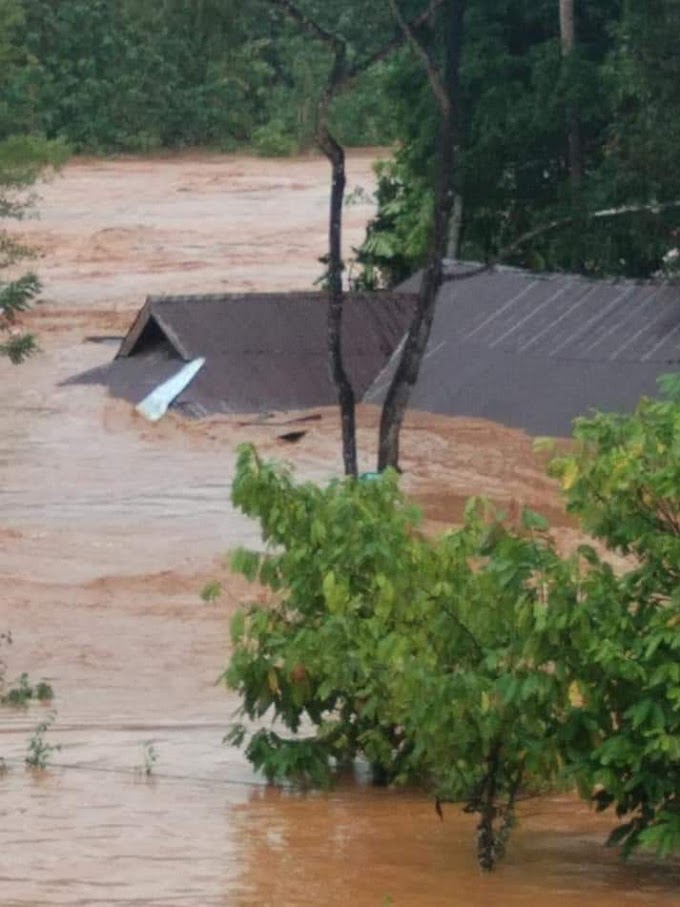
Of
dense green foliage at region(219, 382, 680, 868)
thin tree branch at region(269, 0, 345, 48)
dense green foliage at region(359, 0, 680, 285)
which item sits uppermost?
thin tree branch at region(269, 0, 345, 48)

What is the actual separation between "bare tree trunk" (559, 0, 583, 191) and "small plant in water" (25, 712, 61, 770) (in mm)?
16292

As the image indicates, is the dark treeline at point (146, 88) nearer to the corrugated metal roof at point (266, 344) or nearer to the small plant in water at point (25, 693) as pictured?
the corrugated metal roof at point (266, 344)

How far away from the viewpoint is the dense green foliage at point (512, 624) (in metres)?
7.97

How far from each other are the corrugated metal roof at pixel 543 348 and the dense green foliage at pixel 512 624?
13.8 m

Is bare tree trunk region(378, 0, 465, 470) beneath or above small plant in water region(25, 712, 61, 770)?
above

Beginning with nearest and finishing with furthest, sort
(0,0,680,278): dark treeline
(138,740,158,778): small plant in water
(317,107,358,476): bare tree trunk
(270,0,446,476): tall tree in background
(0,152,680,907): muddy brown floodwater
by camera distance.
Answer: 1. (0,152,680,907): muddy brown floodwater
2. (138,740,158,778): small plant in water
3. (270,0,446,476): tall tree in background
4. (317,107,358,476): bare tree trunk
5. (0,0,680,278): dark treeline

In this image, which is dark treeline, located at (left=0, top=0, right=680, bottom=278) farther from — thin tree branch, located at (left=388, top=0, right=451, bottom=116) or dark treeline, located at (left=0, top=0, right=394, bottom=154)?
dark treeline, located at (left=0, top=0, right=394, bottom=154)

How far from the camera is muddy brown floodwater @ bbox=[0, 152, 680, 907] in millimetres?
8578

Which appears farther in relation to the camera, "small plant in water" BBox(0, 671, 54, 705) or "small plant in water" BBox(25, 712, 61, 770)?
"small plant in water" BBox(0, 671, 54, 705)

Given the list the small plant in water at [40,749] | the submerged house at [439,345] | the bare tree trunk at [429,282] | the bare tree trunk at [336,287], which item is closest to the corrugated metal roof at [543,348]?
the submerged house at [439,345]

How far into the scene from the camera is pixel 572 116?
26.8 metres

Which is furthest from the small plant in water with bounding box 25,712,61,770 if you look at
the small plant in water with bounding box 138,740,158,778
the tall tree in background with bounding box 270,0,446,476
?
the tall tree in background with bounding box 270,0,446,476

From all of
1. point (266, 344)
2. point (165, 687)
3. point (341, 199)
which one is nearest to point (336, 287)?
point (341, 199)

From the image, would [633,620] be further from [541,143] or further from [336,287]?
[541,143]
